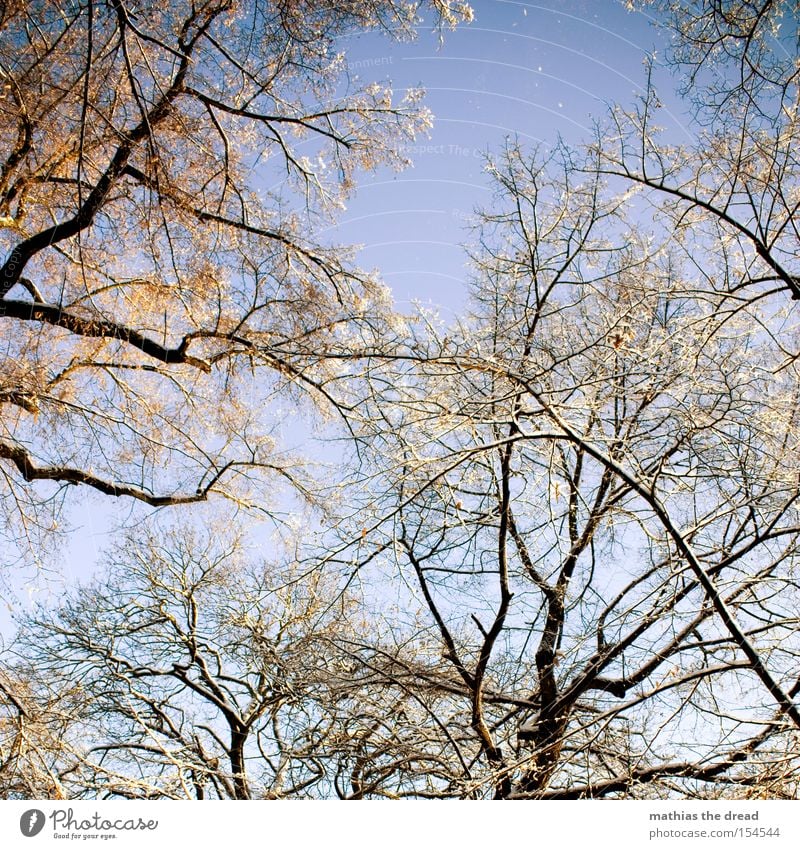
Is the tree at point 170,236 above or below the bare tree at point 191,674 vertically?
above

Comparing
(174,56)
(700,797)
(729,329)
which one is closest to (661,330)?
(729,329)

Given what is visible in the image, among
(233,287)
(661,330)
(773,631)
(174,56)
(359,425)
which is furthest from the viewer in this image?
(233,287)

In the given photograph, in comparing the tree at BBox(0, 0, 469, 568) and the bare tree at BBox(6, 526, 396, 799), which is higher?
the tree at BBox(0, 0, 469, 568)

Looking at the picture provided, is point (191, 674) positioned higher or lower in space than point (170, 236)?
lower

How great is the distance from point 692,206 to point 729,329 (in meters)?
0.48

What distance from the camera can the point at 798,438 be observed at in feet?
7.70

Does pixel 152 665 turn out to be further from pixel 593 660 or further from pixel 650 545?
pixel 650 545

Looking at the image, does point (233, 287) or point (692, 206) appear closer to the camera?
point (692, 206)

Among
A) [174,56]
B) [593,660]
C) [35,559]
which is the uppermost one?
[174,56]

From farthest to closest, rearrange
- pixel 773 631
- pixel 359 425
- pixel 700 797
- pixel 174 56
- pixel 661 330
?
pixel 359 425, pixel 174 56, pixel 661 330, pixel 773 631, pixel 700 797

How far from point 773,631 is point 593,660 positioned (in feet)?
1.92

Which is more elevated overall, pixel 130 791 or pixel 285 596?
pixel 285 596

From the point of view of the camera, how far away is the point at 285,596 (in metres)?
2.40

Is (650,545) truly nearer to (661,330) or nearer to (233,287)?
(661,330)
